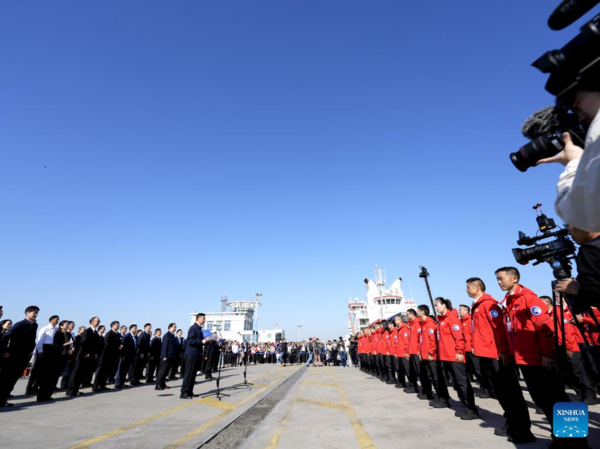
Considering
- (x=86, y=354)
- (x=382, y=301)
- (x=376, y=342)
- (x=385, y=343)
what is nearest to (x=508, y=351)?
(x=385, y=343)

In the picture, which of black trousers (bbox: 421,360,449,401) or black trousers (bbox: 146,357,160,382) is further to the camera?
black trousers (bbox: 146,357,160,382)

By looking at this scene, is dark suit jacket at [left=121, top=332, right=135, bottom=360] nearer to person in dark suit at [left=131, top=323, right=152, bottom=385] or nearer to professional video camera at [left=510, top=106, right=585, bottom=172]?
person in dark suit at [left=131, top=323, right=152, bottom=385]

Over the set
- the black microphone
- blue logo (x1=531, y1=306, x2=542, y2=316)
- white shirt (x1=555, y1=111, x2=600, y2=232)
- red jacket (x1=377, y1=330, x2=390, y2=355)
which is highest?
the black microphone

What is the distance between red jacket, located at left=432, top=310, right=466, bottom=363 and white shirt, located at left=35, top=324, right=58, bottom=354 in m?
10.0

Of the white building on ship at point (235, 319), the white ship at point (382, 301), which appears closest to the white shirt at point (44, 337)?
the white ship at point (382, 301)

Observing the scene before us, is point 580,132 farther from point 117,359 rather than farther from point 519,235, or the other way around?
point 117,359

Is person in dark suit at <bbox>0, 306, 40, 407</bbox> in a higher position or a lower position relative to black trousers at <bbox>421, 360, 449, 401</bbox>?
higher

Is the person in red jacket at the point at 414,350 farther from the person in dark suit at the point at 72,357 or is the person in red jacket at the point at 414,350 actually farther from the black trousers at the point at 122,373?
the person in dark suit at the point at 72,357

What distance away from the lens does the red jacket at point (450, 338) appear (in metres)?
6.22

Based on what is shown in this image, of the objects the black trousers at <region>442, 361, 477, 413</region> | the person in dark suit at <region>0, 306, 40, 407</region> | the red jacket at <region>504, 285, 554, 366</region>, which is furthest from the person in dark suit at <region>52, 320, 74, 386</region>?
the red jacket at <region>504, 285, 554, 366</region>

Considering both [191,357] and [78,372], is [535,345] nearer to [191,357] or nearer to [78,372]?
[191,357]

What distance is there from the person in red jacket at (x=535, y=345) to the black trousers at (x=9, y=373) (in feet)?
32.9

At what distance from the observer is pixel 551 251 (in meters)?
3.20

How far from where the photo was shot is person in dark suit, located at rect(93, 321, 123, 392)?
400 inches
